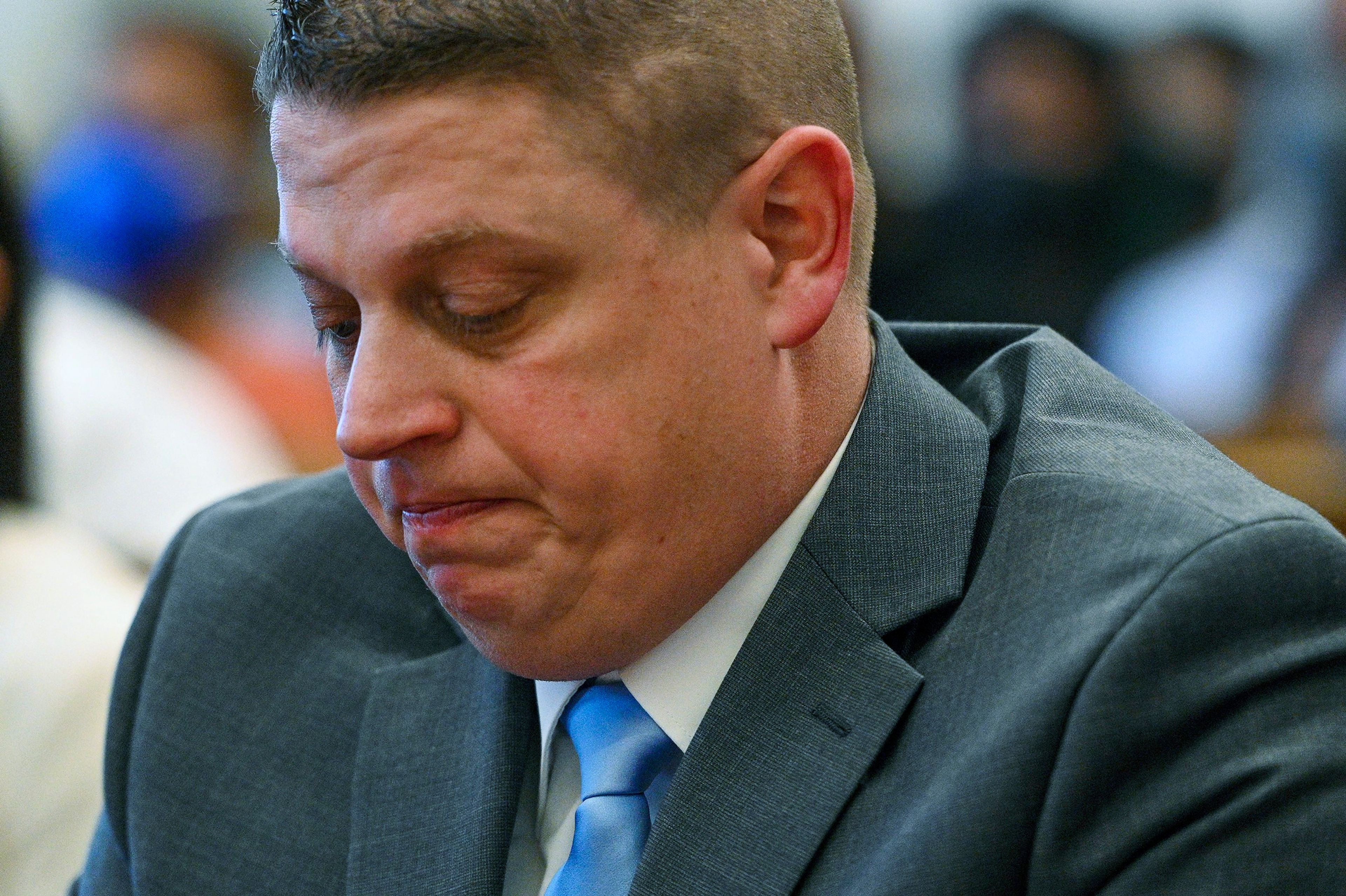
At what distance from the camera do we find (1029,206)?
441 centimetres

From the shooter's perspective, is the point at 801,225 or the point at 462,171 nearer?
the point at 462,171

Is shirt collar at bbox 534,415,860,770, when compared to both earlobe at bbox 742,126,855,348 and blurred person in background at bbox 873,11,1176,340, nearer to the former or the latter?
earlobe at bbox 742,126,855,348

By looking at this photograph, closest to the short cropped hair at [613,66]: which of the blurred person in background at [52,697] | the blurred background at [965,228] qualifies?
the blurred person in background at [52,697]

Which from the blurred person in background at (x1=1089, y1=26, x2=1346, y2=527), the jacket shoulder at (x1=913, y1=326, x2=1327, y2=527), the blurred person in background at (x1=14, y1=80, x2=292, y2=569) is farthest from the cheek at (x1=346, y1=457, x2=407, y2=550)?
the blurred person in background at (x1=1089, y1=26, x2=1346, y2=527)

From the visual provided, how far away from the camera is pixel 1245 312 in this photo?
14.7 ft

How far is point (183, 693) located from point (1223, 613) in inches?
40.6

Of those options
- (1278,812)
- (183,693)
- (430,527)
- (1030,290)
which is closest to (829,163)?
(430,527)

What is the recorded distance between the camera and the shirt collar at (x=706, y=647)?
1435 mm

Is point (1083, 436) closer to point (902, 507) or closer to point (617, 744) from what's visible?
point (902, 507)

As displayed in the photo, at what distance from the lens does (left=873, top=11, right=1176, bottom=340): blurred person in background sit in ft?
14.2

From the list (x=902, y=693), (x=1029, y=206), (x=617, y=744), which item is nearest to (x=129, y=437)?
(x=617, y=744)

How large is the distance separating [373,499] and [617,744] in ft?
0.99

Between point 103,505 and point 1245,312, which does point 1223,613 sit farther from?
point 1245,312

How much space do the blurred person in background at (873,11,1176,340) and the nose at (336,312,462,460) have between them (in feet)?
10.1
